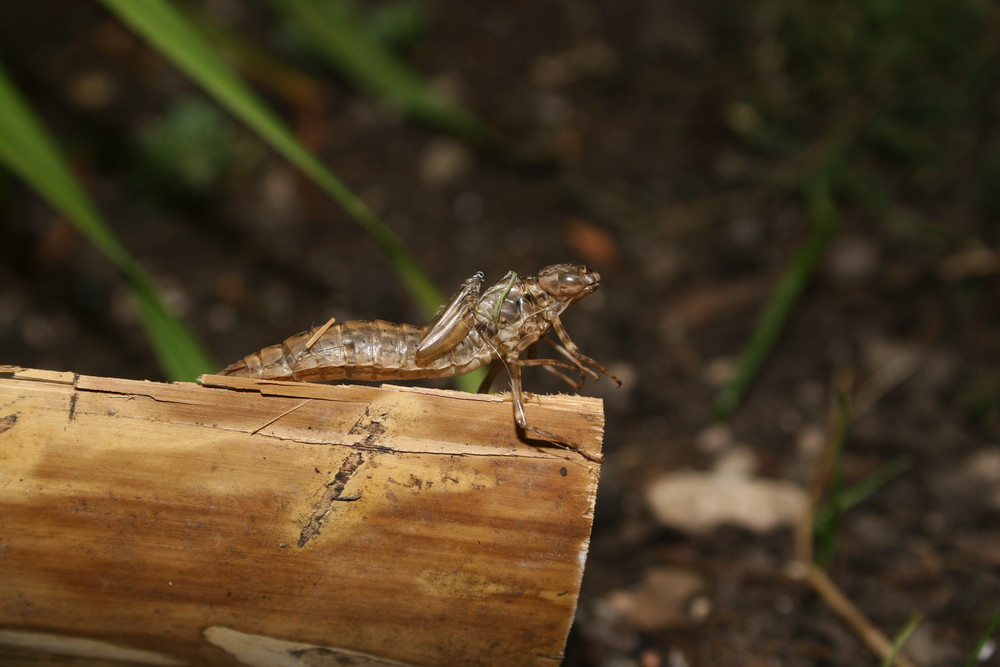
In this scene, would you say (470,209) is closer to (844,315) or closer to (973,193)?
(844,315)

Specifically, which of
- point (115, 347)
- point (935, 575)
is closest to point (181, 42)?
point (115, 347)

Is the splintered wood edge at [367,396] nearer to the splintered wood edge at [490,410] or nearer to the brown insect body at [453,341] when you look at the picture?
the splintered wood edge at [490,410]

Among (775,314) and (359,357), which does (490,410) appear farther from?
(775,314)

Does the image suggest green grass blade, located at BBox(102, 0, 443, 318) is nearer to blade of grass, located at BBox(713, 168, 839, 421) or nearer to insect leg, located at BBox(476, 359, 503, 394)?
insect leg, located at BBox(476, 359, 503, 394)

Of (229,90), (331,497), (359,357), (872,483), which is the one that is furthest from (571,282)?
(872,483)

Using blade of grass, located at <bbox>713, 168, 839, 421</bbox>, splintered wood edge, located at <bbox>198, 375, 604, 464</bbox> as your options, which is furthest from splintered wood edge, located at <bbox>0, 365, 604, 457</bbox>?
blade of grass, located at <bbox>713, 168, 839, 421</bbox>

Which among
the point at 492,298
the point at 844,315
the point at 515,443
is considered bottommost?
the point at 515,443
